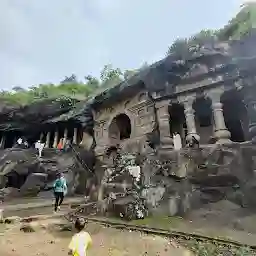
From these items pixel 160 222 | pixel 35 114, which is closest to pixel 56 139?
pixel 35 114

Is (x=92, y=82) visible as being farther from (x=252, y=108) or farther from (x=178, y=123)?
(x=252, y=108)

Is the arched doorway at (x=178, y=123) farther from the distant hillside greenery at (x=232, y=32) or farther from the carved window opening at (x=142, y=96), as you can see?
the distant hillside greenery at (x=232, y=32)

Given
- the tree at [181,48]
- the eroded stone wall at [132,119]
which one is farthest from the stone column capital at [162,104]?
the tree at [181,48]

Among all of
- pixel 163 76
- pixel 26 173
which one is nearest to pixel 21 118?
pixel 26 173

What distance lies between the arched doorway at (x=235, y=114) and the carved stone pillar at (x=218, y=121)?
596 millimetres

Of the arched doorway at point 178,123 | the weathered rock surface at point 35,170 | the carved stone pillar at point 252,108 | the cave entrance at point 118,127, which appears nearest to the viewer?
the carved stone pillar at point 252,108

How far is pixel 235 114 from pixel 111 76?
19340mm

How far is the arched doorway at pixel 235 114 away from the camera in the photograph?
16.5 m

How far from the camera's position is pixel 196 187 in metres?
10.4

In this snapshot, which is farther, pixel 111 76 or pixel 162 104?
pixel 111 76

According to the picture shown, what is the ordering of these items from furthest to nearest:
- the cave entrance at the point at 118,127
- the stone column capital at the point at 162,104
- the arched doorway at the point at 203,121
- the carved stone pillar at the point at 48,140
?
the carved stone pillar at the point at 48,140 < the cave entrance at the point at 118,127 < the arched doorway at the point at 203,121 < the stone column capital at the point at 162,104

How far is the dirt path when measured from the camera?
6.46 m

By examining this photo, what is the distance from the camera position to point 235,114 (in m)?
19.7

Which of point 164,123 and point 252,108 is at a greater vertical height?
point 164,123
